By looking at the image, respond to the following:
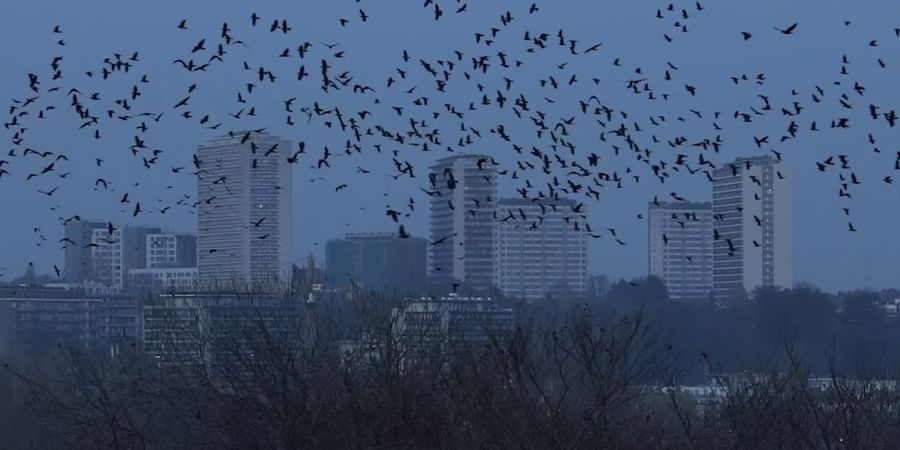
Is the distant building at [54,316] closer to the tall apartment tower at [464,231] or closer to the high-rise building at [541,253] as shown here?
the tall apartment tower at [464,231]

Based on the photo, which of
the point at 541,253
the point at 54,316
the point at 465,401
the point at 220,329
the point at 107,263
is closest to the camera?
the point at 465,401

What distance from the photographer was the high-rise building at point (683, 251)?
10745 centimetres

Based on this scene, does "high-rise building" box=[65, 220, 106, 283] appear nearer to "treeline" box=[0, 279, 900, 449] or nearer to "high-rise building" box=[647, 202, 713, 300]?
"high-rise building" box=[647, 202, 713, 300]

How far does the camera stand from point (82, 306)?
85.7m

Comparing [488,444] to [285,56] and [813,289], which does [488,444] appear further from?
[813,289]

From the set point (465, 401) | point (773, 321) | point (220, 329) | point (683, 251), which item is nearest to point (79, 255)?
point (683, 251)

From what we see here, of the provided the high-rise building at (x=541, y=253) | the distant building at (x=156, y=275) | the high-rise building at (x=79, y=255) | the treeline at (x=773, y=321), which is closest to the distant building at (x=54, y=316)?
the distant building at (x=156, y=275)

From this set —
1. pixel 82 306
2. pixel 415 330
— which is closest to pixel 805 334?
pixel 82 306

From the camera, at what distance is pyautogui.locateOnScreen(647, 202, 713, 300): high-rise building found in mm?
107450

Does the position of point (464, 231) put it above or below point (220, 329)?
above

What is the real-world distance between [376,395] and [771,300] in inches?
2309

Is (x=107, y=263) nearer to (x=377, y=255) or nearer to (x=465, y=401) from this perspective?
(x=377, y=255)

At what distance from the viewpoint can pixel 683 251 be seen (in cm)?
12738

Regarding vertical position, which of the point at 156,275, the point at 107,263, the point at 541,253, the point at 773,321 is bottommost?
the point at 773,321
